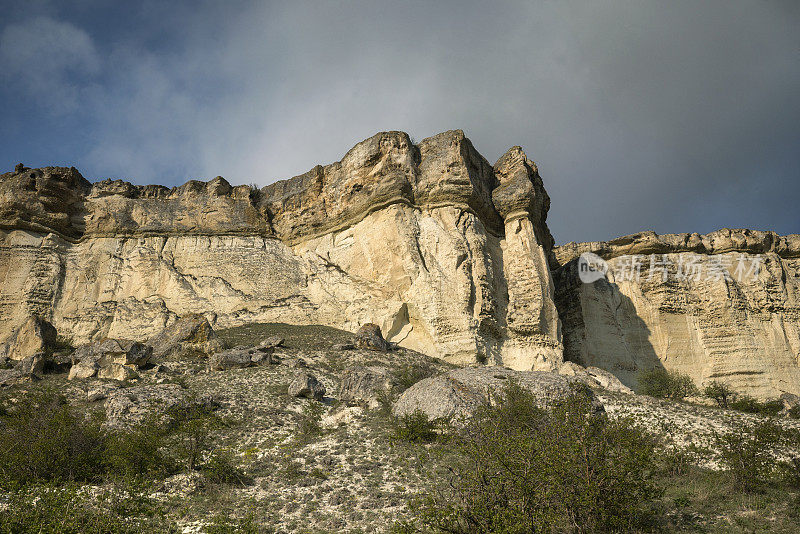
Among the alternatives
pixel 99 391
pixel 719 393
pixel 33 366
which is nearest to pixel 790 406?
pixel 719 393

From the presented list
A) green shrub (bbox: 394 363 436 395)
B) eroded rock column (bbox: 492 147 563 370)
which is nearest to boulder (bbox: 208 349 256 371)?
green shrub (bbox: 394 363 436 395)

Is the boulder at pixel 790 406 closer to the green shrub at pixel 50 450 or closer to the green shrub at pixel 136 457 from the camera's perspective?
the green shrub at pixel 136 457

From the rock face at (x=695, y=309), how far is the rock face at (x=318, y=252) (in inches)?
212

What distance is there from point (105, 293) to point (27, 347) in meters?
8.80

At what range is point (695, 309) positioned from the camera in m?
35.9

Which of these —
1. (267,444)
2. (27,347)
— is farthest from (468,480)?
(27,347)

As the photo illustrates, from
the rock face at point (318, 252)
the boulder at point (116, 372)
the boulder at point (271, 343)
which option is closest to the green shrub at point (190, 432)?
the boulder at point (116, 372)

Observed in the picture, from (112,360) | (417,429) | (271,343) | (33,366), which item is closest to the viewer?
(417,429)

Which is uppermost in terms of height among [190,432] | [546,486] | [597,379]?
[190,432]

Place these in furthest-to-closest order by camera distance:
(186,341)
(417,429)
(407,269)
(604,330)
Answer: (604,330)
(407,269)
(186,341)
(417,429)

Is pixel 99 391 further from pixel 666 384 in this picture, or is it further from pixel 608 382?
pixel 666 384

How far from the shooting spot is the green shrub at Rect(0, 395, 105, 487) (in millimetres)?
12305

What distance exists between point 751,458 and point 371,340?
15838mm

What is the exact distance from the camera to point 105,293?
113ft
